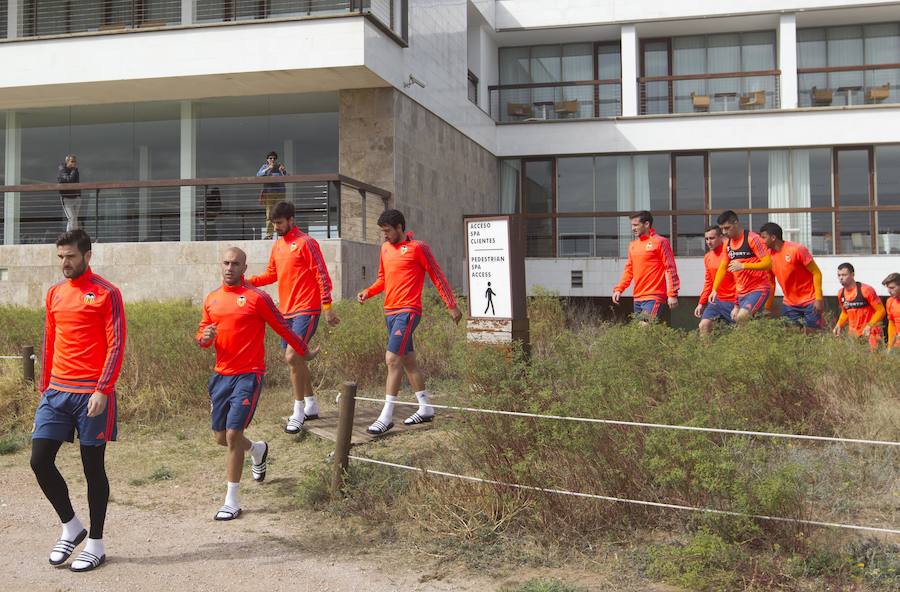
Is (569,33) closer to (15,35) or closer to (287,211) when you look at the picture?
(15,35)

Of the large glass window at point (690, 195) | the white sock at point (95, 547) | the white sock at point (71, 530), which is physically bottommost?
the white sock at point (95, 547)

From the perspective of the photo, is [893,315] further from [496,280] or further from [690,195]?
[690,195]

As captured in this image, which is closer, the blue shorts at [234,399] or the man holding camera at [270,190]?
the blue shorts at [234,399]

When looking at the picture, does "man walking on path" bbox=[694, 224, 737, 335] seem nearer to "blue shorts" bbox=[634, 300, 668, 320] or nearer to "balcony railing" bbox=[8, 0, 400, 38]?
"blue shorts" bbox=[634, 300, 668, 320]

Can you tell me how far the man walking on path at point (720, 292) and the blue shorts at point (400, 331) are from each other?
417cm

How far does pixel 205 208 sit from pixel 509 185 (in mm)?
10421

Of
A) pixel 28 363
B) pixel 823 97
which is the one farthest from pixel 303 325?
pixel 823 97

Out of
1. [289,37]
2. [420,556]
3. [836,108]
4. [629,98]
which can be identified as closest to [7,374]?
[420,556]

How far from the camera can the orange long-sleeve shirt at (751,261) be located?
1015 cm

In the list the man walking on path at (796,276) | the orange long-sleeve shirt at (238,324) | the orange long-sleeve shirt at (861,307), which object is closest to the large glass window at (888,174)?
the orange long-sleeve shirt at (861,307)

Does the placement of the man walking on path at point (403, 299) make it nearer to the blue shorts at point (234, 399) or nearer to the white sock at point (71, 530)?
the blue shorts at point (234, 399)

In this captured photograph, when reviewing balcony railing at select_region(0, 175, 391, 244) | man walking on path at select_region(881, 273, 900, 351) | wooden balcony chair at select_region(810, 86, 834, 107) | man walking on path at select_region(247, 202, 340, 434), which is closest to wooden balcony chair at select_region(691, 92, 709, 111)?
wooden balcony chair at select_region(810, 86, 834, 107)

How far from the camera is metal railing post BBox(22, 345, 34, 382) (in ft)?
33.0

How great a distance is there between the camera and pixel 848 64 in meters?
22.9
